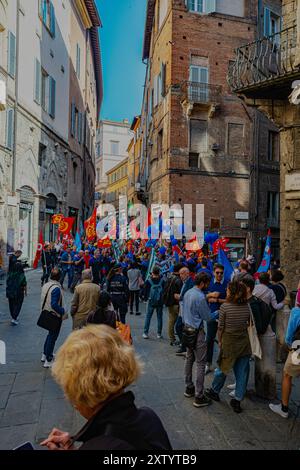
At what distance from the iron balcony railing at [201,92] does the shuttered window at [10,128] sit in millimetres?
9088

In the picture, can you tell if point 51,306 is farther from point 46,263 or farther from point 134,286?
point 46,263

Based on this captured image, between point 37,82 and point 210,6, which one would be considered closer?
point 37,82

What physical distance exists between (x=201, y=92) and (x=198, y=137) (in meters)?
2.42

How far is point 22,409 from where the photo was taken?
4742 mm

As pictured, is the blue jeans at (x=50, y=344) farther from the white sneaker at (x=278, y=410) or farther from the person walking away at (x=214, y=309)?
the white sneaker at (x=278, y=410)

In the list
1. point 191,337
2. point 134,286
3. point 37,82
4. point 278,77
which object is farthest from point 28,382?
point 37,82

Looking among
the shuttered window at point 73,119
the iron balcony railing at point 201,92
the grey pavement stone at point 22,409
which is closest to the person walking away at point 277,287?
the grey pavement stone at point 22,409

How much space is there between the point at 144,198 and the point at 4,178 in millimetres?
14241

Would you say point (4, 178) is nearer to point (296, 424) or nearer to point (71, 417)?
point (71, 417)

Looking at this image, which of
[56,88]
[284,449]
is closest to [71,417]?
[284,449]

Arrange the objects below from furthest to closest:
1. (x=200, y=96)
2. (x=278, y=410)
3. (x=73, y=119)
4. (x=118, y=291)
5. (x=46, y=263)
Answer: (x=73, y=119) < (x=200, y=96) < (x=46, y=263) < (x=118, y=291) < (x=278, y=410)

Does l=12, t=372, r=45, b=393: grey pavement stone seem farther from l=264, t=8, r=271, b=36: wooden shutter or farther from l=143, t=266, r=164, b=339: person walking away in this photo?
l=264, t=8, r=271, b=36: wooden shutter

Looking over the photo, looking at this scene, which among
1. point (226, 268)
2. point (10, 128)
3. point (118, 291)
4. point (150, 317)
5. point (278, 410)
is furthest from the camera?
point (10, 128)

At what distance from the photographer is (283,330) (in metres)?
6.77
